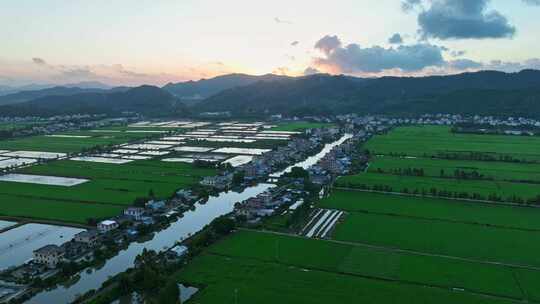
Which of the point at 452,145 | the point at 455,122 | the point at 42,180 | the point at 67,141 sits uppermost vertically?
the point at 455,122

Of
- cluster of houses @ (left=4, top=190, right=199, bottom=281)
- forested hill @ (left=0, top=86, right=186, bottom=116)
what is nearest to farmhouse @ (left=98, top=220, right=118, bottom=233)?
cluster of houses @ (left=4, top=190, right=199, bottom=281)

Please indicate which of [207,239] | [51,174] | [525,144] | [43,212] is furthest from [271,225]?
[525,144]

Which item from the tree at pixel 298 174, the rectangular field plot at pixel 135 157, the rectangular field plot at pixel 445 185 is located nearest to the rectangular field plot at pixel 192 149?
the rectangular field plot at pixel 135 157

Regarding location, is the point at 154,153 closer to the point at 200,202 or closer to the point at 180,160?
the point at 180,160

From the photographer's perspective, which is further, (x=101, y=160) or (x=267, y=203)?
(x=101, y=160)

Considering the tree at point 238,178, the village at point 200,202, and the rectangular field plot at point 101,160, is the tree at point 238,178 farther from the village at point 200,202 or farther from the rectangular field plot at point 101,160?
the rectangular field plot at point 101,160

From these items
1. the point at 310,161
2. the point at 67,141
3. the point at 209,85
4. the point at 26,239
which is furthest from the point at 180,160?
the point at 209,85
